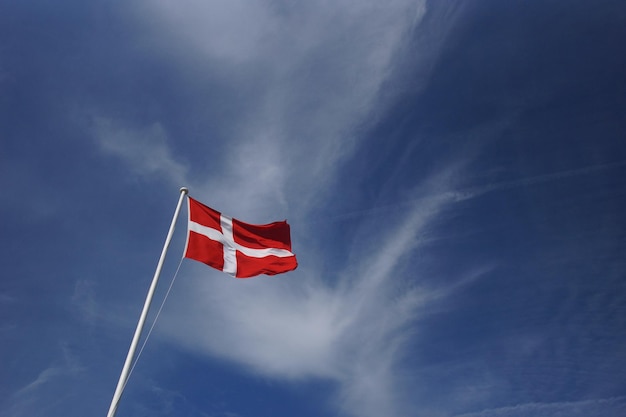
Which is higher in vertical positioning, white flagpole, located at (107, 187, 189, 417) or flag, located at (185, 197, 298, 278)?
flag, located at (185, 197, 298, 278)

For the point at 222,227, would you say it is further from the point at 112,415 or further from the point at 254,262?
the point at 112,415

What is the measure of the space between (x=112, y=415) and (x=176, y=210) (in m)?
6.64

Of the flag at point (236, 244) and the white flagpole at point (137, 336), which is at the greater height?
the flag at point (236, 244)

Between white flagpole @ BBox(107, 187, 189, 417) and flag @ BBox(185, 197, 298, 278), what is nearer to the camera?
white flagpole @ BBox(107, 187, 189, 417)

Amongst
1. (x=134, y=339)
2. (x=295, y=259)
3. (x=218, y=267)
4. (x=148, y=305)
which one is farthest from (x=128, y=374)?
(x=295, y=259)

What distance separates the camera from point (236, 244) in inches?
638

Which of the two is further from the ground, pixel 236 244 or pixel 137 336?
pixel 236 244

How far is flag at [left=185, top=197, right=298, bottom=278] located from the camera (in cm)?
1480

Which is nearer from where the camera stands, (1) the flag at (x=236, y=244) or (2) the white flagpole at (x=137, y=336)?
(2) the white flagpole at (x=137, y=336)

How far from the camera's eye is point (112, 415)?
9.97 metres

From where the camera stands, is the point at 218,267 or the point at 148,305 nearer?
the point at 148,305

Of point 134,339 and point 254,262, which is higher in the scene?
point 254,262

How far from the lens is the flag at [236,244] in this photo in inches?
583

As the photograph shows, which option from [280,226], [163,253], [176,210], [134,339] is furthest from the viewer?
[280,226]
